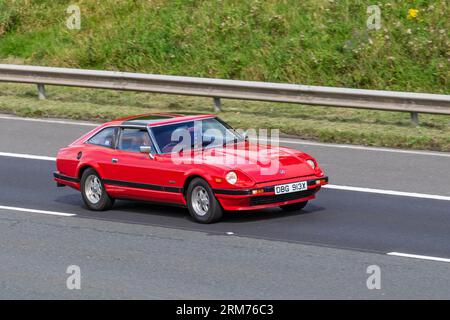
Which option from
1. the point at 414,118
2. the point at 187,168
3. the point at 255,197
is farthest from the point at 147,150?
the point at 414,118

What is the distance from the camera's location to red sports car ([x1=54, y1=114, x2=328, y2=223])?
13.2m

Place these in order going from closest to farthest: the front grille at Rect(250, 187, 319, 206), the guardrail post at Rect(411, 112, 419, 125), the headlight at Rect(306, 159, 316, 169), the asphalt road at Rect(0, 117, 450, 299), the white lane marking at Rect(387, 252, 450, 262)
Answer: the asphalt road at Rect(0, 117, 450, 299) → the white lane marking at Rect(387, 252, 450, 262) → the front grille at Rect(250, 187, 319, 206) → the headlight at Rect(306, 159, 316, 169) → the guardrail post at Rect(411, 112, 419, 125)

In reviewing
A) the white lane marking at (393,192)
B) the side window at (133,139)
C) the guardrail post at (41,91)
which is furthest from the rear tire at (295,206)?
the guardrail post at (41,91)

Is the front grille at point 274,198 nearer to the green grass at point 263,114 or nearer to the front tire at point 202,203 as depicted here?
the front tire at point 202,203

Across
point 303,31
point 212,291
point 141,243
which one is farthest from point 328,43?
point 212,291

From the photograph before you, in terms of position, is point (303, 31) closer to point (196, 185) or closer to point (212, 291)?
point (196, 185)

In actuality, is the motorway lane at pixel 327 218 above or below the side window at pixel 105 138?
below

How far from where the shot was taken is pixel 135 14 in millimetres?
28203

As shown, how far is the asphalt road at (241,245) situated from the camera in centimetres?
1063

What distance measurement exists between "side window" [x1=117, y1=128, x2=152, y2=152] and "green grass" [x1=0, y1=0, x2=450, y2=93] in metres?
9.59

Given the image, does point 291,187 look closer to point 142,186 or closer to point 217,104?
point 142,186

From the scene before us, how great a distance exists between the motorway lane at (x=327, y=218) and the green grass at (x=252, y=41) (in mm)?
8461

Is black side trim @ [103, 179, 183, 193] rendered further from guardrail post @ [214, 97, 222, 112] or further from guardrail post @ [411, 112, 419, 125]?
guardrail post @ [214, 97, 222, 112]

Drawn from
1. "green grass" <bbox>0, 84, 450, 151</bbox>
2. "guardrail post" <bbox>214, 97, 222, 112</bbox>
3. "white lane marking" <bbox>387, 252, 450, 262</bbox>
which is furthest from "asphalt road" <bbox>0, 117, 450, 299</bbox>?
"guardrail post" <bbox>214, 97, 222, 112</bbox>
